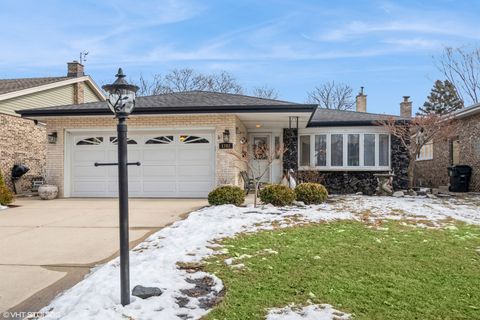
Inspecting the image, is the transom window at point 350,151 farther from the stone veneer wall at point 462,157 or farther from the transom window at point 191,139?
the transom window at point 191,139

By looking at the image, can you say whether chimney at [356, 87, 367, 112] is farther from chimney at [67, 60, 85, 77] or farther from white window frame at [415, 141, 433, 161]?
chimney at [67, 60, 85, 77]

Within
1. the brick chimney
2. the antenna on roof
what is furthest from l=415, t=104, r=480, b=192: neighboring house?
the antenna on roof

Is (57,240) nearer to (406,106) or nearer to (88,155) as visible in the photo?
(88,155)

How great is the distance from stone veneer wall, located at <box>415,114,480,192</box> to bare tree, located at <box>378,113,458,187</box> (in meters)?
0.82

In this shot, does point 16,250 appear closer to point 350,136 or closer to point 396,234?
point 396,234

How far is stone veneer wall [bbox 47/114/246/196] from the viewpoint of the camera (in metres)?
11.3

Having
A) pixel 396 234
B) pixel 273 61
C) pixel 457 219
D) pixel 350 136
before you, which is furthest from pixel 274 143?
pixel 273 61

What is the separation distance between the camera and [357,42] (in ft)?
63.2

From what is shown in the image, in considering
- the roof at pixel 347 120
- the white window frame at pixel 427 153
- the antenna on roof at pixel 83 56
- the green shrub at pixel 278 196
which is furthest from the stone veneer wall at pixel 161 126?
Answer: the white window frame at pixel 427 153

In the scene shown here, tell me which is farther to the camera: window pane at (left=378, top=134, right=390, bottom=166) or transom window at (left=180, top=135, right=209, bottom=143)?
window pane at (left=378, top=134, right=390, bottom=166)

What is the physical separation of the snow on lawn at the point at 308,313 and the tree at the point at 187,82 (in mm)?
34533

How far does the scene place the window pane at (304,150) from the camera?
47.7 feet

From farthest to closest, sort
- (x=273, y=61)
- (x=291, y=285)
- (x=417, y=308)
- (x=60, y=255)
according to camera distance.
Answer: (x=273, y=61), (x=60, y=255), (x=291, y=285), (x=417, y=308)

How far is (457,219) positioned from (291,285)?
551 centimetres
